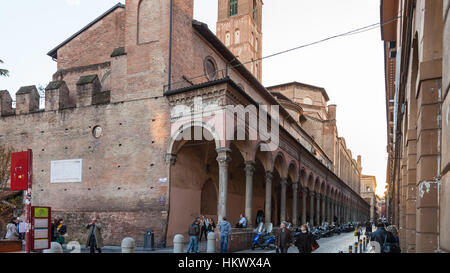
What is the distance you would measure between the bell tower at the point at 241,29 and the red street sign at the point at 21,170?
43.9 metres

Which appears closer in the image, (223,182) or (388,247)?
(388,247)

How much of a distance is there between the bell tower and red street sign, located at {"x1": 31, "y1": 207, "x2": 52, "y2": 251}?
4392cm

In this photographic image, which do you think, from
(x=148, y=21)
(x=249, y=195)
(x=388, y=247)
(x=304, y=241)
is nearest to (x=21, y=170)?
(x=304, y=241)

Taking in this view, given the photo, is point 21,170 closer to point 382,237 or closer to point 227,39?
point 382,237

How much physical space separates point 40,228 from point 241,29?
47842 millimetres

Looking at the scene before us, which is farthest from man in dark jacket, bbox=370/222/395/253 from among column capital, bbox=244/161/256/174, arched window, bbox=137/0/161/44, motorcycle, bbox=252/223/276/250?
arched window, bbox=137/0/161/44

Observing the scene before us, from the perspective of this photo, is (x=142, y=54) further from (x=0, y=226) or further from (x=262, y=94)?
(x=262, y=94)

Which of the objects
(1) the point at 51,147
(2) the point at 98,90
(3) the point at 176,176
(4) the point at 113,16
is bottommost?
(3) the point at 176,176

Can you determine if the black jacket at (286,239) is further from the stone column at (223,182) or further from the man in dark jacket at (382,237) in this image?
the stone column at (223,182)

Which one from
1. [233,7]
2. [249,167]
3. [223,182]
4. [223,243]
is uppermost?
[233,7]

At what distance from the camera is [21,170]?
25.4ft
